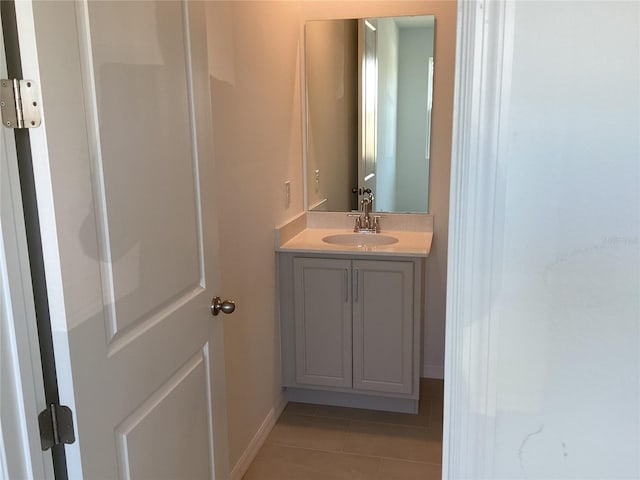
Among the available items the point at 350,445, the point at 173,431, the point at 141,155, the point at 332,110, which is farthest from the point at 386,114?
the point at 173,431

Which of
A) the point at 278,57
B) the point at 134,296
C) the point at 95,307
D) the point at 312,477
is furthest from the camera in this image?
the point at 278,57

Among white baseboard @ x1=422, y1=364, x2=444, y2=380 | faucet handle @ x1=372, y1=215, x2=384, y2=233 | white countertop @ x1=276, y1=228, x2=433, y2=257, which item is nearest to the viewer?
white countertop @ x1=276, y1=228, x2=433, y2=257

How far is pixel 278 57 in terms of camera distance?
9.09 feet

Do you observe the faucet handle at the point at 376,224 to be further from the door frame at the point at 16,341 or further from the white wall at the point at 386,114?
the door frame at the point at 16,341

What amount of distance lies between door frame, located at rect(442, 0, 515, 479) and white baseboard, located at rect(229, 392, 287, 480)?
173 centimetres

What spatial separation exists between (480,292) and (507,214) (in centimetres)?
11

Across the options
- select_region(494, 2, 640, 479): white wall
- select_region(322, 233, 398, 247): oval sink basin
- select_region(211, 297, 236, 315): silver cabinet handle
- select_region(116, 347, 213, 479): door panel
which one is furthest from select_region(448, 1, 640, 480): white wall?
select_region(322, 233, 398, 247): oval sink basin

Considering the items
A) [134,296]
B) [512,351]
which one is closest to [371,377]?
[134,296]

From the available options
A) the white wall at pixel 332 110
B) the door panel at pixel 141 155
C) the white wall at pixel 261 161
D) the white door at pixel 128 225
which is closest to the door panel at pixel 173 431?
the white door at pixel 128 225

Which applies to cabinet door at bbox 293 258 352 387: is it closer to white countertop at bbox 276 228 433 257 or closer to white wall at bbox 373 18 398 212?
white countertop at bbox 276 228 433 257

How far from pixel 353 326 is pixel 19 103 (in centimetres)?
215

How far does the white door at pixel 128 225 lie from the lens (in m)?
1.01

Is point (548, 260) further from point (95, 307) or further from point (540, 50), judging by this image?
point (95, 307)

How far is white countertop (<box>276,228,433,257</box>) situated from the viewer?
2.72m
